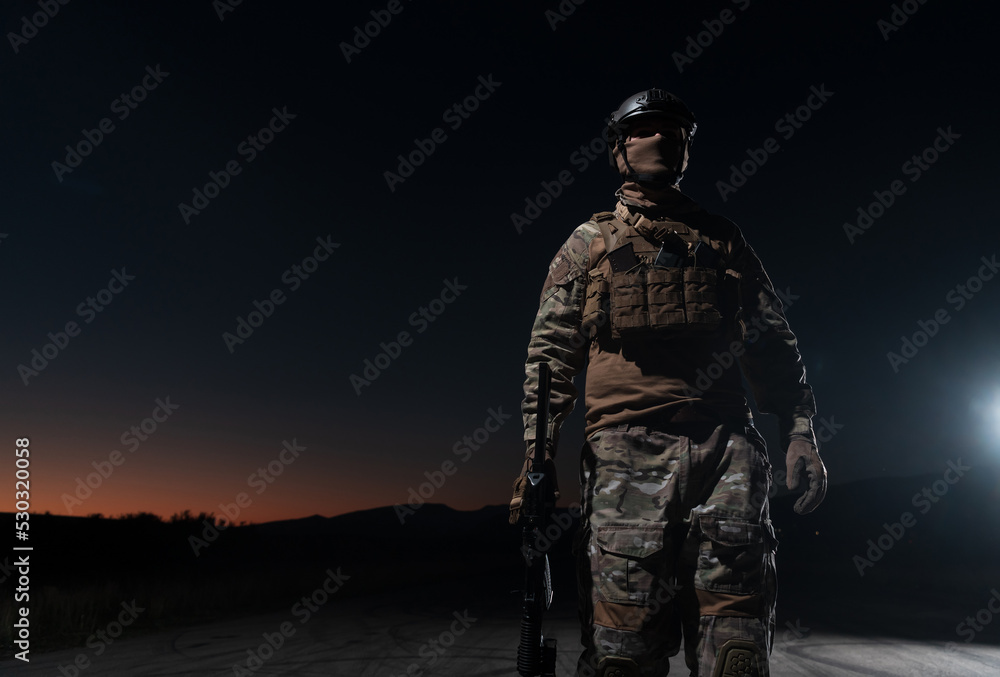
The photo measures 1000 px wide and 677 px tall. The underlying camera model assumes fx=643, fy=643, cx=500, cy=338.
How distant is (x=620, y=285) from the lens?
317 centimetres

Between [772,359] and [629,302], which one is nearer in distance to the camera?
[629,302]

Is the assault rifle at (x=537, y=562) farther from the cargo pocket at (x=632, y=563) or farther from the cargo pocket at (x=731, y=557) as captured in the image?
the cargo pocket at (x=731, y=557)

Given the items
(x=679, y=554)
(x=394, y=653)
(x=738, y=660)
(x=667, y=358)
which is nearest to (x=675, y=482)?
(x=679, y=554)

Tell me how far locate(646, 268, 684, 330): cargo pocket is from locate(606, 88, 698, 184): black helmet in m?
0.65

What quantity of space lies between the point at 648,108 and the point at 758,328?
1310 mm

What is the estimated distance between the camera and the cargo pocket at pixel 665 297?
302 centimetres

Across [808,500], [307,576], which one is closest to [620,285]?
[808,500]

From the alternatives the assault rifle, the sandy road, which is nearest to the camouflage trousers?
the assault rifle

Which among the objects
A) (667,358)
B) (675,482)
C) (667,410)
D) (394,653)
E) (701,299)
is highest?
(701,299)

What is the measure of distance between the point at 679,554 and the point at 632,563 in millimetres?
236

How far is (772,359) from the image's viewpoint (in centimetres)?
335

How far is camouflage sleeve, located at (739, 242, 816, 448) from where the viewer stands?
3.26 meters

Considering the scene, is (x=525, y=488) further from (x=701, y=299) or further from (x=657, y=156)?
(x=657, y=156)

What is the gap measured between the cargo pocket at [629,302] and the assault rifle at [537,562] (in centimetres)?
42
